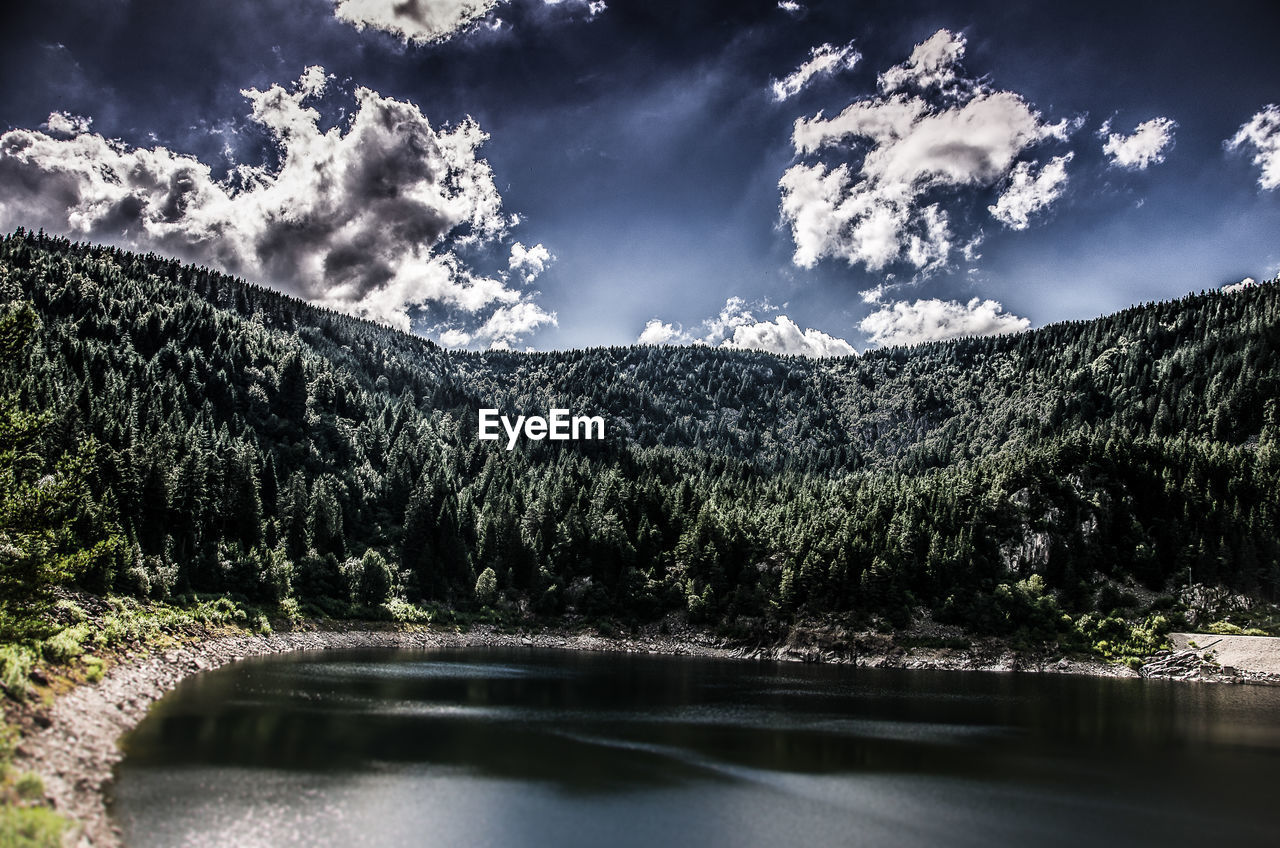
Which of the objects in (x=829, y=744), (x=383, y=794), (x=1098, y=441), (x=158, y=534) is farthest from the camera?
(x=1098, y=441)

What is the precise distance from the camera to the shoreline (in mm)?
25688

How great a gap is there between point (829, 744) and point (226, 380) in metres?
172

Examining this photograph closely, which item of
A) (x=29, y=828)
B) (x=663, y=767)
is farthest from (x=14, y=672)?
(x=663, y=767)

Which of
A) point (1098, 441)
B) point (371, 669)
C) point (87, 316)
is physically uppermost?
point (87, 316)

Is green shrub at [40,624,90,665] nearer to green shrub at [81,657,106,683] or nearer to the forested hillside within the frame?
green shrub at [81,657,106,683]

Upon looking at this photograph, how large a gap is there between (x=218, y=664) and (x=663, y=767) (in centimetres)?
4675

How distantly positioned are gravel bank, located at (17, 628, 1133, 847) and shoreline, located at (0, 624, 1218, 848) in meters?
0.08

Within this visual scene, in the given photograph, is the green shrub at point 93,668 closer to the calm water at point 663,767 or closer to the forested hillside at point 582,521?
the calm water at point 663,767

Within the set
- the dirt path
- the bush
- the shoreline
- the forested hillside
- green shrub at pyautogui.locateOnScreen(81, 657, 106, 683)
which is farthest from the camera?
the bush

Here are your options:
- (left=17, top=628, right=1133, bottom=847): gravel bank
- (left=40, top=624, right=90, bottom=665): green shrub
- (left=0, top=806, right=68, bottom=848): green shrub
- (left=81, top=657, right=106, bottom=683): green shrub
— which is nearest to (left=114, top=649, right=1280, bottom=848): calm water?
(left=17, top=628, right=1133, bottom=847): gravel bank

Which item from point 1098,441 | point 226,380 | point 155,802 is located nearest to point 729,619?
point 1098,441

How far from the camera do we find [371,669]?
71188 mm

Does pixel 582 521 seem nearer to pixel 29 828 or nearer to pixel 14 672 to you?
pixel 14 672

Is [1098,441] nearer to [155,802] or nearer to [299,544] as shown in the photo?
[299,544]
